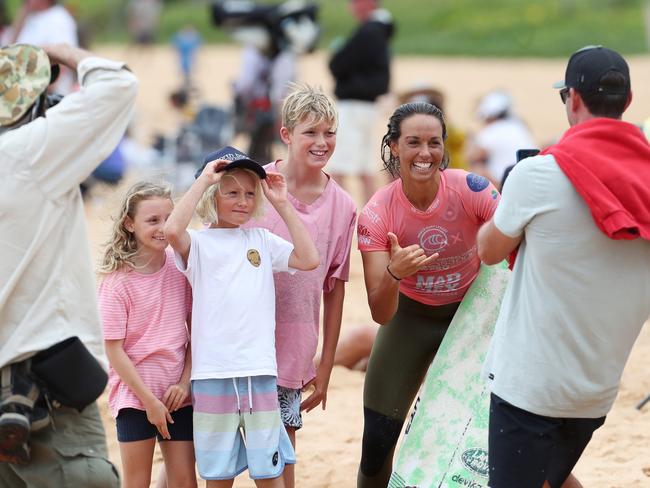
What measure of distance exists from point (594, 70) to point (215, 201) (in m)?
1.51

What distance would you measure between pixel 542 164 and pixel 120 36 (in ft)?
129

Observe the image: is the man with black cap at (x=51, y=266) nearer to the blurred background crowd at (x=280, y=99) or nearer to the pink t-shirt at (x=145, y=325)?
the pink t-shirt at (x=145, y=325)

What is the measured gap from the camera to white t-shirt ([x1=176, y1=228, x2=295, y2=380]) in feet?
13.1

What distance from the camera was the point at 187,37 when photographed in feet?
89.1

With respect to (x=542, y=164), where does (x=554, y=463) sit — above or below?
below

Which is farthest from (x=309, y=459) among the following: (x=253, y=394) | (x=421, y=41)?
(x=421, y=41)

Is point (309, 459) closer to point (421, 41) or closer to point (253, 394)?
point (253, 394)

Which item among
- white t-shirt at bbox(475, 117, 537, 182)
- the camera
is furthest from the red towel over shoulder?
the camera

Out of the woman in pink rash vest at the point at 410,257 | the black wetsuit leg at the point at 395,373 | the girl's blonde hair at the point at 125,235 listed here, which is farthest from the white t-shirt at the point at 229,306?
the black wetsuit leg at the point at 395,373

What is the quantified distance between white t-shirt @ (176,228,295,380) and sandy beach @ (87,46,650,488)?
0.64m

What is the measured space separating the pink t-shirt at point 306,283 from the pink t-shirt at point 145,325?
1.33 feet

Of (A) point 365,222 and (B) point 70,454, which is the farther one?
(A) point 365,222

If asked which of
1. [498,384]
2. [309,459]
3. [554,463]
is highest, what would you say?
[498,384]

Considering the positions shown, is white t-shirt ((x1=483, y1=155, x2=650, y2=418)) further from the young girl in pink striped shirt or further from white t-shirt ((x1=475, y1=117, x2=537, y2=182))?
white t-shirt ((x1=475, y1=117, x2=537, y2=182))
